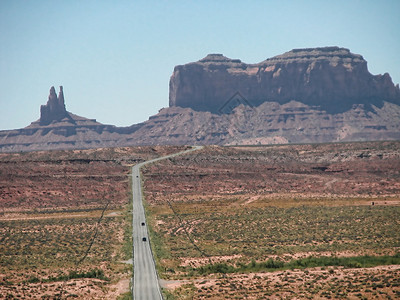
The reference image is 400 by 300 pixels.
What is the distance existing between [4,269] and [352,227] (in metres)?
43.3

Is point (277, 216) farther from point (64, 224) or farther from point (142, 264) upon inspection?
point (64, 224)

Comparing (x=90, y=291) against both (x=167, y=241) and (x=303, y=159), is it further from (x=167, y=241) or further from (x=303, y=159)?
(x=303, y=159)

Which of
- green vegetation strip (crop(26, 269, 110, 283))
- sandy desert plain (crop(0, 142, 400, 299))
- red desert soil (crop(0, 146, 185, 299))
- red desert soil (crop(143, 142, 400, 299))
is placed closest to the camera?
red desert soil (crop(143, 142, 400, 299))

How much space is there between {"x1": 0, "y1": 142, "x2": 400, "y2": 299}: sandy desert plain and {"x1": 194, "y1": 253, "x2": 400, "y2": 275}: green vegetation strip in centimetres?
13

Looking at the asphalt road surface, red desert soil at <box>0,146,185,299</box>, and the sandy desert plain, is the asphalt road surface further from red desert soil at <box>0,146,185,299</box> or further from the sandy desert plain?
red desert soil at <box>0,146,185,299</box>

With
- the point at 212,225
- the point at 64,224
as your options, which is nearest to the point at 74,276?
the point at 64,224

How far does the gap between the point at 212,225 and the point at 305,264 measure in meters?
24.1

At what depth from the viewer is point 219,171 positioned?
414ft

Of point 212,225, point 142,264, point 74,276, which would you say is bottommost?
point 74,276

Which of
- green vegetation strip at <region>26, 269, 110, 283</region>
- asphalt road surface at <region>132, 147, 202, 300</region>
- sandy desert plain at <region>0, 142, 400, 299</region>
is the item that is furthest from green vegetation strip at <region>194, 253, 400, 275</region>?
green vegetation strip at <region>26, 269, 110, 283</region>

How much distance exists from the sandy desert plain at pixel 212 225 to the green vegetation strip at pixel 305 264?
0.13 meters

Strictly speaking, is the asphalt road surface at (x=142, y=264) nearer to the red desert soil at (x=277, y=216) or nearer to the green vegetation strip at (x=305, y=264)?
the red desert soil at (x=277, y=216)

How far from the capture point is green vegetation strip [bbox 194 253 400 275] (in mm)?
50969

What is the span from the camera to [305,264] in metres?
51.8
